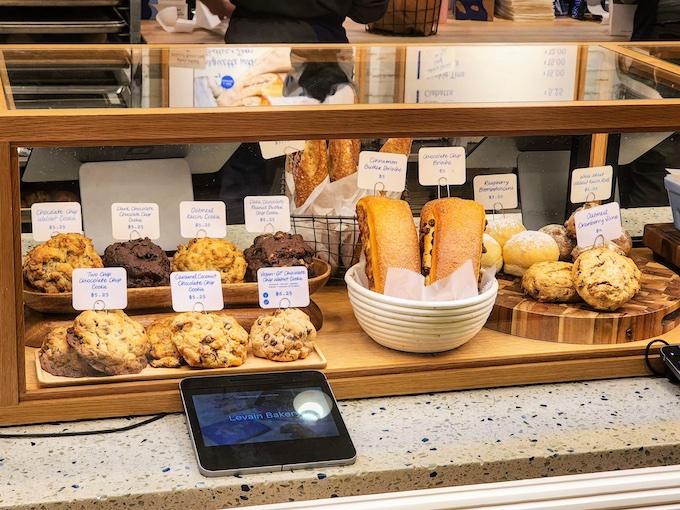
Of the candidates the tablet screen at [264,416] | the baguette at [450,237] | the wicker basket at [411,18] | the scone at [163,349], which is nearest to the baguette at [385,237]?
the baguette at [450,237]

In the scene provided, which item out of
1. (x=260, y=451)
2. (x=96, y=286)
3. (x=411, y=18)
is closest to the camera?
(x=260, y=451)

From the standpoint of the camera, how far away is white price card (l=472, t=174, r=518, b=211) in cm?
160

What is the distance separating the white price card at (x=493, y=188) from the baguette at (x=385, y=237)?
0.21 metres

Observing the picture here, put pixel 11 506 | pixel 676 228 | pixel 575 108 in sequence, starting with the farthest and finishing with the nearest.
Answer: pixel 676 228 < pixel 575 108 < pixel 11 506

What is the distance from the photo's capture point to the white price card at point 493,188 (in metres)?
1.60

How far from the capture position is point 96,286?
1297 mm

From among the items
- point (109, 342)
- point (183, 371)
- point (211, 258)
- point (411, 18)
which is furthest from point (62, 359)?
point (411, 18)

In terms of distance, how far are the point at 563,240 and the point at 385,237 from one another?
43 cm

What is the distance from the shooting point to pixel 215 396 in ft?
4.17

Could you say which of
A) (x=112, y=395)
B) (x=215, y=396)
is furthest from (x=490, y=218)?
(x=112, y=395)

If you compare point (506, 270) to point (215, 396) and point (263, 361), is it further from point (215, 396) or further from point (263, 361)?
point (215, 396)

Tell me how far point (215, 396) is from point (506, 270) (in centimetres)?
64

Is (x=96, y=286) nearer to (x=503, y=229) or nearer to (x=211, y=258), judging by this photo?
(x=211, y=258)

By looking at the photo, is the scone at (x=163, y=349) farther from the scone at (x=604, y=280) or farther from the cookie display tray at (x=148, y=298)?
the scone at (x=604, y=280)
